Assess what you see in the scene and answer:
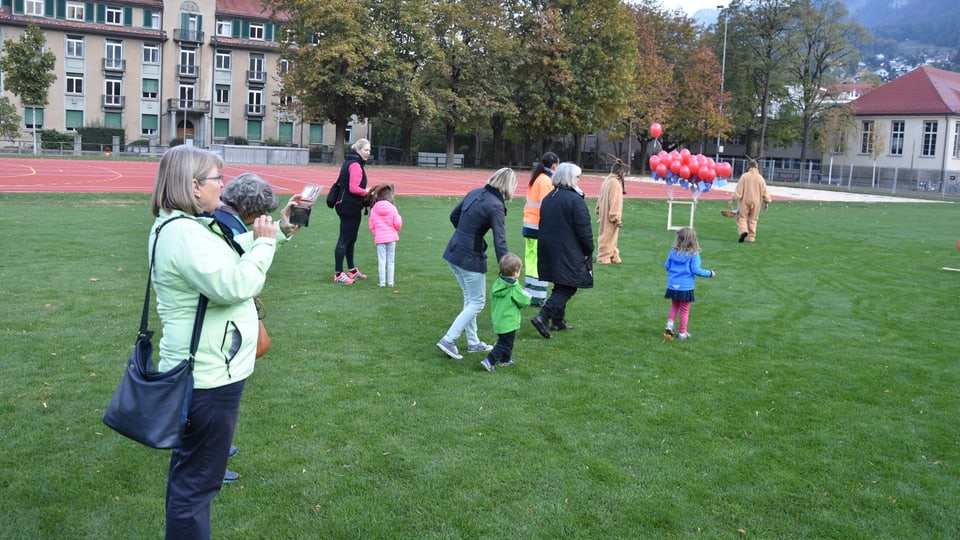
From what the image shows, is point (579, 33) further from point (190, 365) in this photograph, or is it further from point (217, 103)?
point (190, 365)

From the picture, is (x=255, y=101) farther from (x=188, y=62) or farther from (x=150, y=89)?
(x=150, y=89)

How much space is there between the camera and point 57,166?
36344 millimetres

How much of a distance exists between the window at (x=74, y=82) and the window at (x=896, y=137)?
61791 millimetres

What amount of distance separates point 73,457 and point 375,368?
106 inches

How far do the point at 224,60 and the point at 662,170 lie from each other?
5556cm

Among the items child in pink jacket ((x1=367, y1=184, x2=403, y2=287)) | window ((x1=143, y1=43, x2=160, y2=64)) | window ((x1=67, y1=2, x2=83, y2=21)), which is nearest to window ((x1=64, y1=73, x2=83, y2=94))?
window ((x1=67, y1=2, x2=83, y2=21))

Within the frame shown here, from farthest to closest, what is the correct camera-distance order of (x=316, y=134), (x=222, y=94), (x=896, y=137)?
1. (x=316, y=134)
2. (x=222, y=94)
3. (x=896, y=137)

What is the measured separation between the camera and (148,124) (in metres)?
65.2

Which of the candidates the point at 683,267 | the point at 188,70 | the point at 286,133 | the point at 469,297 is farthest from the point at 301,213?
the point at 286,133

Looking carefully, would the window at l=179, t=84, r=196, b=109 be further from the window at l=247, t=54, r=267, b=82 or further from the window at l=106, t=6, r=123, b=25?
the window at l=106, t=6, r=123, b=25

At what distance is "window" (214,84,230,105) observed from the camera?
6681cm

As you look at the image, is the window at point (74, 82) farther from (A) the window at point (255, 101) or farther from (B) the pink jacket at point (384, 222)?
(B) the pink jacket at point (384, 222)

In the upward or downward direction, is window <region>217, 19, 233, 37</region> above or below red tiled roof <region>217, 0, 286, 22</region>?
below

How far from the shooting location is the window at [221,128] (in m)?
67.4
